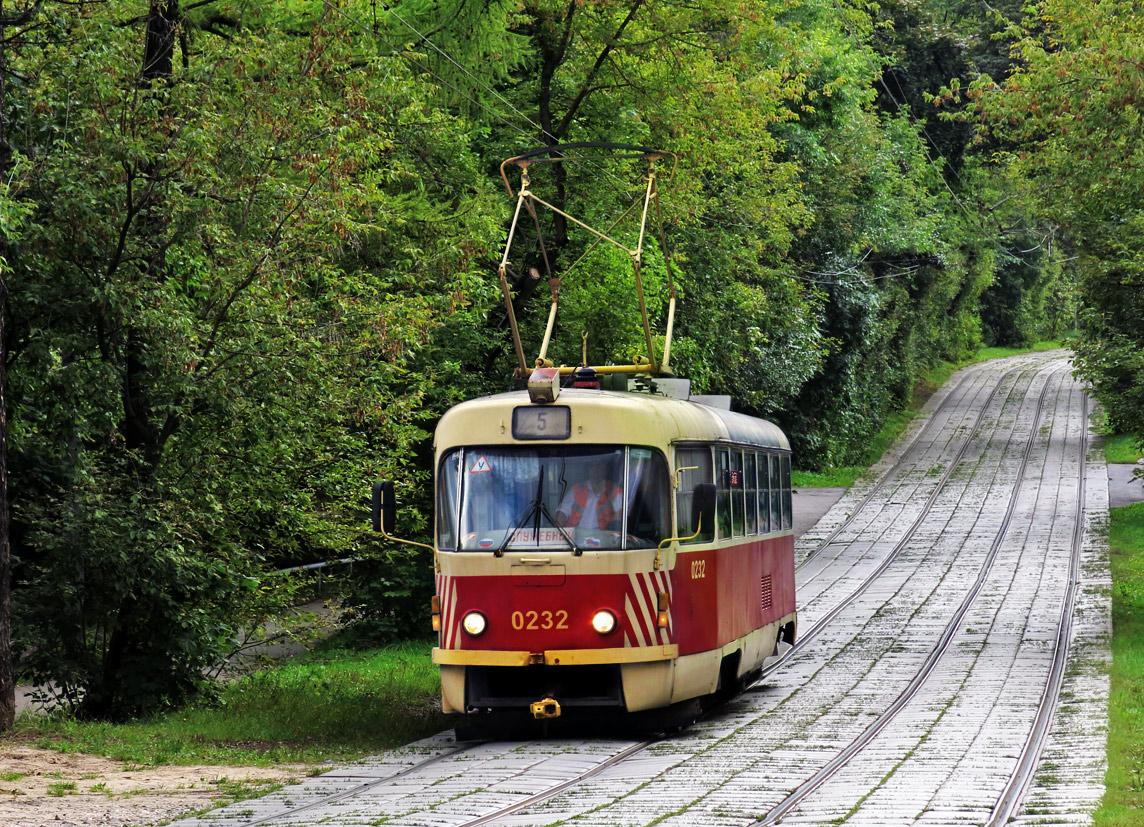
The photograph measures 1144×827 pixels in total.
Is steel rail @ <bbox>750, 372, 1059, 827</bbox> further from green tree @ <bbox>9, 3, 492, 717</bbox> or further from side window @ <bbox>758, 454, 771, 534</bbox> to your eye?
green tree @ <bbox>9, 3, 492, 717</bbox>

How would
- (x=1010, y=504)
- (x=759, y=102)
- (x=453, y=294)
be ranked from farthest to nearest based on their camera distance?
(x=1010, y=504) → (x=759, y=102) → (x=453, y=294)

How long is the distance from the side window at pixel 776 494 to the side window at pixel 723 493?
2.66m

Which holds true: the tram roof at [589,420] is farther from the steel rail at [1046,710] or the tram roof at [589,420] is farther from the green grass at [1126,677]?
the green grass at [1126,677]

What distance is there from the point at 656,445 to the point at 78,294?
5988 mm

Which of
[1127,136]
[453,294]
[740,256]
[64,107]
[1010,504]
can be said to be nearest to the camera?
[64,107]

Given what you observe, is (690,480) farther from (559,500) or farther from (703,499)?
(559,500)

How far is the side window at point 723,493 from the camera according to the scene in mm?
15094

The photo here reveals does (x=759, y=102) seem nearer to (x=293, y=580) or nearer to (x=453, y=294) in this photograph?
(x=453, y=294)

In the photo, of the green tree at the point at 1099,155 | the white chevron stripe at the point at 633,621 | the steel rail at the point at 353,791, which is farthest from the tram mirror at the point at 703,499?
the green tree at the point at 1099,155

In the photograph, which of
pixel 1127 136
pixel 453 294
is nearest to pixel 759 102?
pixel 1127 136

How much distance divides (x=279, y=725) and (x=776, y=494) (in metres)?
6.99

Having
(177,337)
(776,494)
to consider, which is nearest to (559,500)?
(177,337)

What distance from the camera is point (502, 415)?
13.5 metres

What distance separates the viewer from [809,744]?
1328 cm
